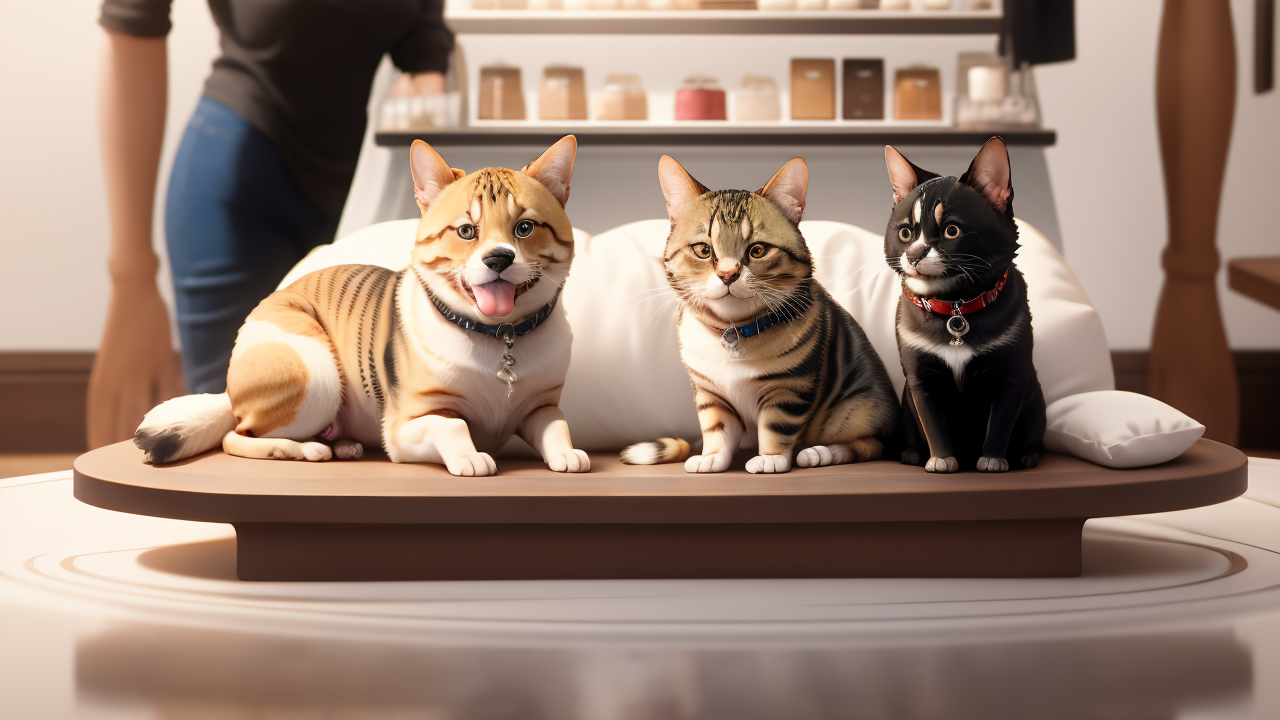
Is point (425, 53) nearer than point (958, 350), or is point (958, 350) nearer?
point (958, 350)

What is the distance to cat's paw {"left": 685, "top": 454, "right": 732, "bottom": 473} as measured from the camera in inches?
40.4

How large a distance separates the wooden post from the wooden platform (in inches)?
63.6

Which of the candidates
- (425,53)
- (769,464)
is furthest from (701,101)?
(769,464)

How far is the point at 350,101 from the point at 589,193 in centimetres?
66

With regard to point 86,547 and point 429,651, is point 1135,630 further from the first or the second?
point 86,547

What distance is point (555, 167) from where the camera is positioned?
108 cm

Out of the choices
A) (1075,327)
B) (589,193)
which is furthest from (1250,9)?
(1075,327)

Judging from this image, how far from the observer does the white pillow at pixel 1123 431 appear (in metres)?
0.98

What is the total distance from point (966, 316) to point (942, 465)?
16 cm

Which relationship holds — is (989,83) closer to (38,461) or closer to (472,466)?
(472,466)

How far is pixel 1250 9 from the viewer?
268 centimetres

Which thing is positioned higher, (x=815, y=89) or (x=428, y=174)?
(x=815, y=89)

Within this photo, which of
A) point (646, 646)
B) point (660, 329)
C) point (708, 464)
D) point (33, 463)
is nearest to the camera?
point (646, 646)

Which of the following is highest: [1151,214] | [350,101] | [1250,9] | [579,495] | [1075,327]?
[1250,9]
